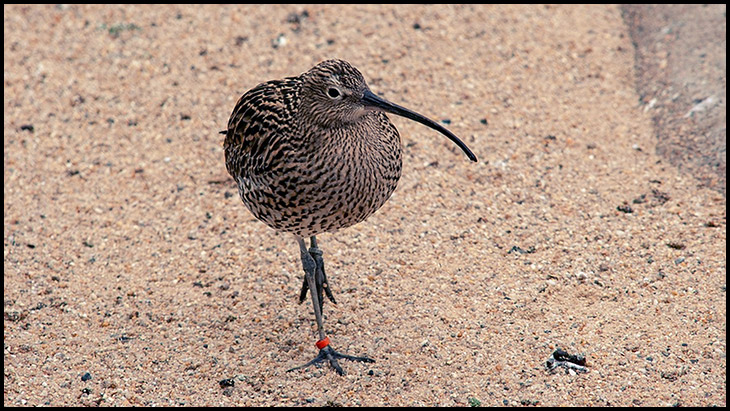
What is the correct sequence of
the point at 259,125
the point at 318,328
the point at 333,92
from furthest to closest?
1. the point at 318,328
2. the point at 259,125
3. the point at 333,92

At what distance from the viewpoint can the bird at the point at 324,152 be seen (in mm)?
5004

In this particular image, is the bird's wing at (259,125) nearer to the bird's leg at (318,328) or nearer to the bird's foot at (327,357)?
→ the bird's leg at (318,328)

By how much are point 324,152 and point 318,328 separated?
1.39m

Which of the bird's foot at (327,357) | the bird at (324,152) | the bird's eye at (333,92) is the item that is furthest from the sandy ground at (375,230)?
the bird's eye at (333,92)

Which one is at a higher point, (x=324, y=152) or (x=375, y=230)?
(x=324, y=152)

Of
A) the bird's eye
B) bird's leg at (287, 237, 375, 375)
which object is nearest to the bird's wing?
the bird's eye

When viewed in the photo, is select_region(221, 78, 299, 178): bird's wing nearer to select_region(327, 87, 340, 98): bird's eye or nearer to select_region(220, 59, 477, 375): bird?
select_region(220, 59, 477, 375): bird

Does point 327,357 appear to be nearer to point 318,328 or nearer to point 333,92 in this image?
point 318,328

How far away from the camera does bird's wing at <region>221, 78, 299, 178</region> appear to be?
209 inches

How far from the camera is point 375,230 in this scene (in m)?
6.97

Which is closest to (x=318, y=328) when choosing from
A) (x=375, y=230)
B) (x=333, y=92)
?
(x=375, y=230)

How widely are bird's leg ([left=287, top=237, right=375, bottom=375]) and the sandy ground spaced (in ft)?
0.39

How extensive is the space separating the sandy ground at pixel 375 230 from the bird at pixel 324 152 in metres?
1.21

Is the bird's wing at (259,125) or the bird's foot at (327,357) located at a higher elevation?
the bird's wing at (259,125)
